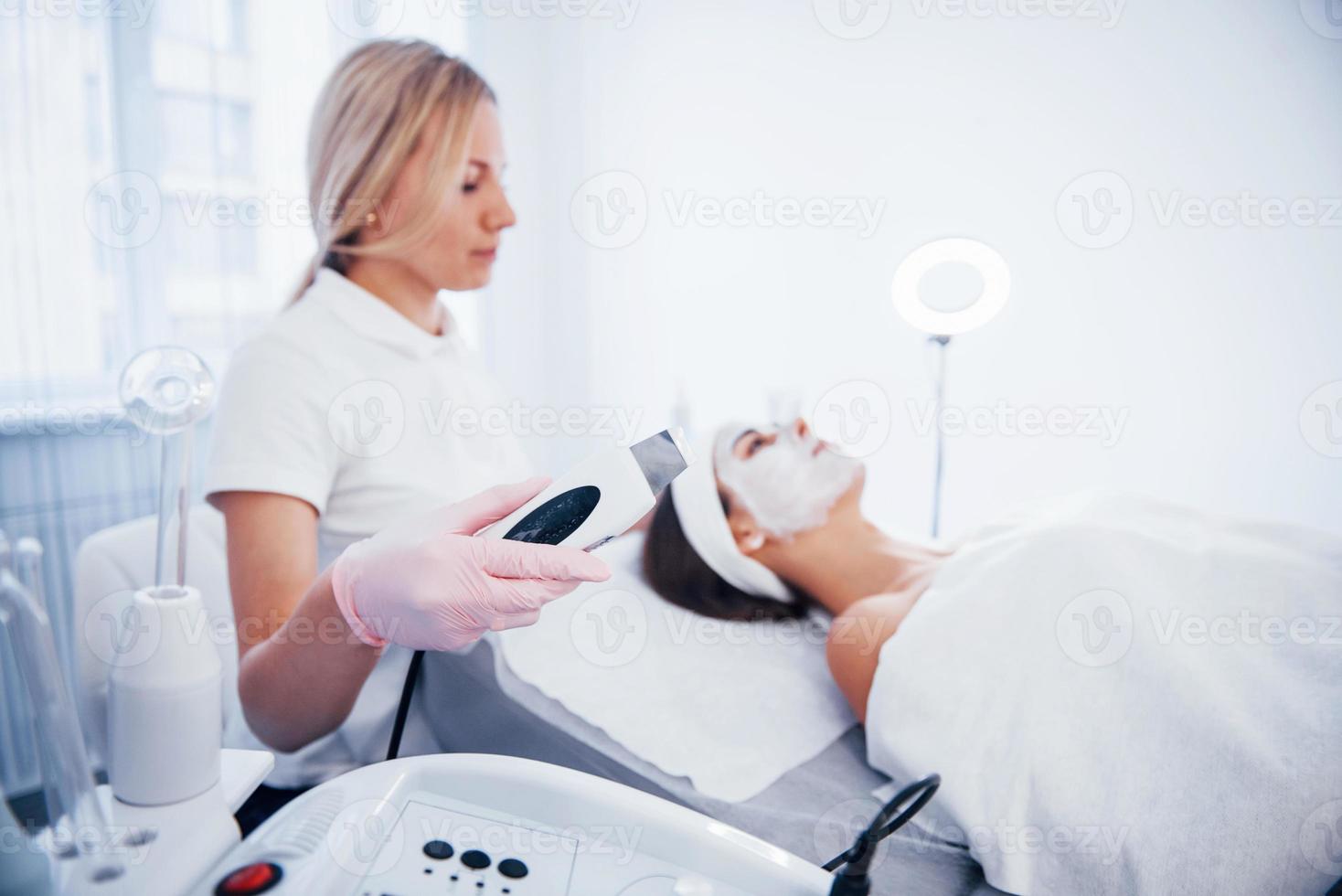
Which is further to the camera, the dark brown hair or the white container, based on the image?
the dark brown hair

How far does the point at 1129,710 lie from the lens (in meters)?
0.74

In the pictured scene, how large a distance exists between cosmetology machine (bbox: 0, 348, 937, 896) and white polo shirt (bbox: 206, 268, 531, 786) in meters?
0.33

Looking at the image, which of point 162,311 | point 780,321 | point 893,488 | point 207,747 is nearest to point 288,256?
point 162,311

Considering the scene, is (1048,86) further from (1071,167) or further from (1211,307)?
(1211,307)

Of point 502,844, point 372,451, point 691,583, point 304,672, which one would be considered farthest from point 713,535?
point 502,844

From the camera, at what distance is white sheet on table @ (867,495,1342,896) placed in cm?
65

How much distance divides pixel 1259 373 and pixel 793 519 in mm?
995

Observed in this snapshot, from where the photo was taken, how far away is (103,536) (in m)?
1.00

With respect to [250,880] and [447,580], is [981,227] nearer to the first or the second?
[447,580]

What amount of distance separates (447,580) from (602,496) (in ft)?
0.45

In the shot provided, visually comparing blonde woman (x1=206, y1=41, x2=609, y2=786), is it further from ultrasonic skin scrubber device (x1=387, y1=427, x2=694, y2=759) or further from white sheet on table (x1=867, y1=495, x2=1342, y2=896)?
white sheet on table (x1=867, y1=495, x2=1342, y2=896)
